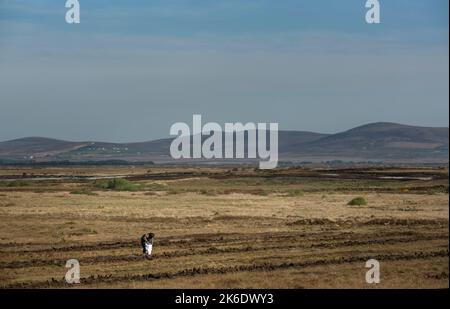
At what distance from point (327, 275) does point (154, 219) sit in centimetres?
2220

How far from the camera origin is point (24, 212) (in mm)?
48562

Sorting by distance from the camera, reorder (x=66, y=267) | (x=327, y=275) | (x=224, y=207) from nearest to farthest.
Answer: (x=327, y=275) → (x=66, y=267) → (x=224, y=207)

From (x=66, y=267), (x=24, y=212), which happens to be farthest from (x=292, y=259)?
(x=24, y=212)

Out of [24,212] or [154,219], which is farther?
[24,212]

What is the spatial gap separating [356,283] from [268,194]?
170 ft

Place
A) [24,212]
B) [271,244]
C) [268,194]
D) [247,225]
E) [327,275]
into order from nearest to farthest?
1. [327,275]
2. [271,244]
3. [247,225]
4. [24,212]
5. [268,194]

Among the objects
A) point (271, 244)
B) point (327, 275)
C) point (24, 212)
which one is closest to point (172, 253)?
point (271, 244)

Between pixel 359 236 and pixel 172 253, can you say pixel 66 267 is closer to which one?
pixel 172 253

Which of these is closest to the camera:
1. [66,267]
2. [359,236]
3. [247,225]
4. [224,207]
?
[66,267]

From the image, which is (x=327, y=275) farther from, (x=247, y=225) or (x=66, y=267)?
(x=247, y=225)

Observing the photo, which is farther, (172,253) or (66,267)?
(172,253)

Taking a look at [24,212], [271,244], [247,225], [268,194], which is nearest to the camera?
[271,244]

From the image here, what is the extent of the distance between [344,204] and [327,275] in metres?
33.8
